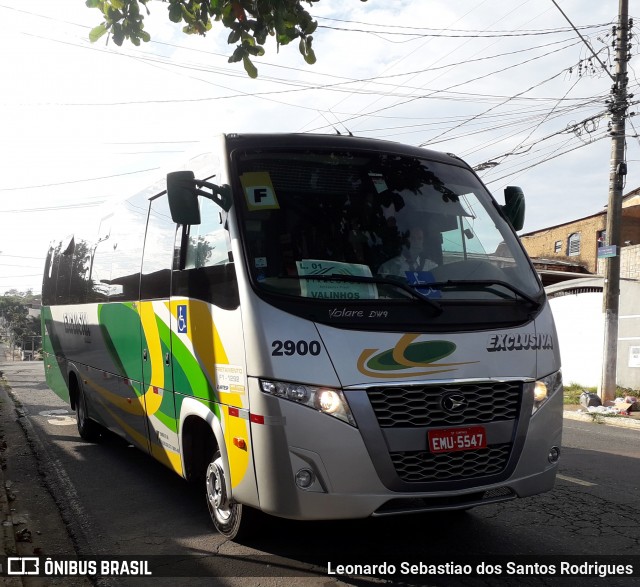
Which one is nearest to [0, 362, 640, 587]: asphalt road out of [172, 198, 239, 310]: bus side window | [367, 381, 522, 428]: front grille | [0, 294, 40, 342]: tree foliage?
[367, 381, 522, 428]: front grille

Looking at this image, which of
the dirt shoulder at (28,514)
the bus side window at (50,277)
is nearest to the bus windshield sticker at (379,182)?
the dirt shoulder at (28,514)

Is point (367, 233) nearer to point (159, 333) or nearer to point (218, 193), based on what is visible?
point (218, 193)

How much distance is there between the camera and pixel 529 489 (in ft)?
14.9

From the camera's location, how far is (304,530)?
5180 millimetres

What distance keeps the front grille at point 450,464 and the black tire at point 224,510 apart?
3.89 feet

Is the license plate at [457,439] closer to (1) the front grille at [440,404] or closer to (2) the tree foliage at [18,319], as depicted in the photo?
(1) the front grille at [440,404]

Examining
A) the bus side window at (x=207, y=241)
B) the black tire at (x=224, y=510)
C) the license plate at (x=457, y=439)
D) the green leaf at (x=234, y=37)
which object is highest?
the green leaf at (x=234, y=37)

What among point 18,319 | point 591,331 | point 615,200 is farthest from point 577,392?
point 18,319

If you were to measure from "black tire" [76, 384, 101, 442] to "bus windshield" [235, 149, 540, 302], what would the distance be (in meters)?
5.67

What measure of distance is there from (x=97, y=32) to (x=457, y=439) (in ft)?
13.0

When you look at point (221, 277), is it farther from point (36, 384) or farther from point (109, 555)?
point (36, 384)

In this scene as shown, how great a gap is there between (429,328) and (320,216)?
1056mm

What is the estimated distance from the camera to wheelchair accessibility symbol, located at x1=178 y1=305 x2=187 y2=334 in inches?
208

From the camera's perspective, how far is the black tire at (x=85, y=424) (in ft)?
30.2
